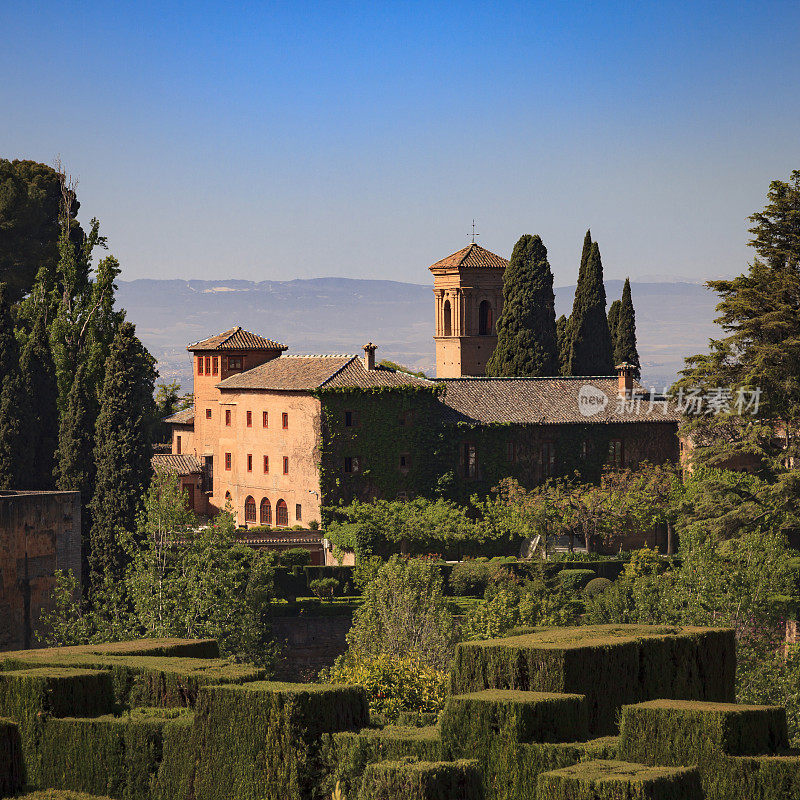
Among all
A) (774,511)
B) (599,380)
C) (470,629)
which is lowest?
(470,629)

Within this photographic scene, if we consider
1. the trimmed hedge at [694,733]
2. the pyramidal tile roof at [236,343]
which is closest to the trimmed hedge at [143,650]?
the trimmed hedge at [694,733]

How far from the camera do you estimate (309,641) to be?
1943 inches

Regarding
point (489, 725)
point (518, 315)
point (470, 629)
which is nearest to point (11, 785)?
point (489, 725)

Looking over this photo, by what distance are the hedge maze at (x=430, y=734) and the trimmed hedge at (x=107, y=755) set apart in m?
0.02

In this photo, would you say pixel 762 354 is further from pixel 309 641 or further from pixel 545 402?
pixel 545 402

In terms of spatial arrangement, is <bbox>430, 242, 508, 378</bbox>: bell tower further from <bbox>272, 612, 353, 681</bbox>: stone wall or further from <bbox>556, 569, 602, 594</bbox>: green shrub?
<bbox>272, 612, 353, 681</bbox>: stone wall

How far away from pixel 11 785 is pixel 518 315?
60962 millimetres

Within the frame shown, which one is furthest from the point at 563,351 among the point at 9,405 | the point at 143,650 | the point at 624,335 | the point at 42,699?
the point at 42,699

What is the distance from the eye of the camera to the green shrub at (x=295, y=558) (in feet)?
182

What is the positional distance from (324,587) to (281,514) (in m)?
10.9

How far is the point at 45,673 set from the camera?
18406mm

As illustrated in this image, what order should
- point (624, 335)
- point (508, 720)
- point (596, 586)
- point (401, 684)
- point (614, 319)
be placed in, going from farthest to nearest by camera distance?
→ point (614, 319) → point (624, 335) → point (596, 586) → point (401, 684) → point (508, 720)

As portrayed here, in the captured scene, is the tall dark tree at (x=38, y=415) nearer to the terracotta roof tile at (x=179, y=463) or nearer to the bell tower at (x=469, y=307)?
the terracotta roof tile at (x=179, y=463)

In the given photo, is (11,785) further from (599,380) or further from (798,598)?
(599,380)
